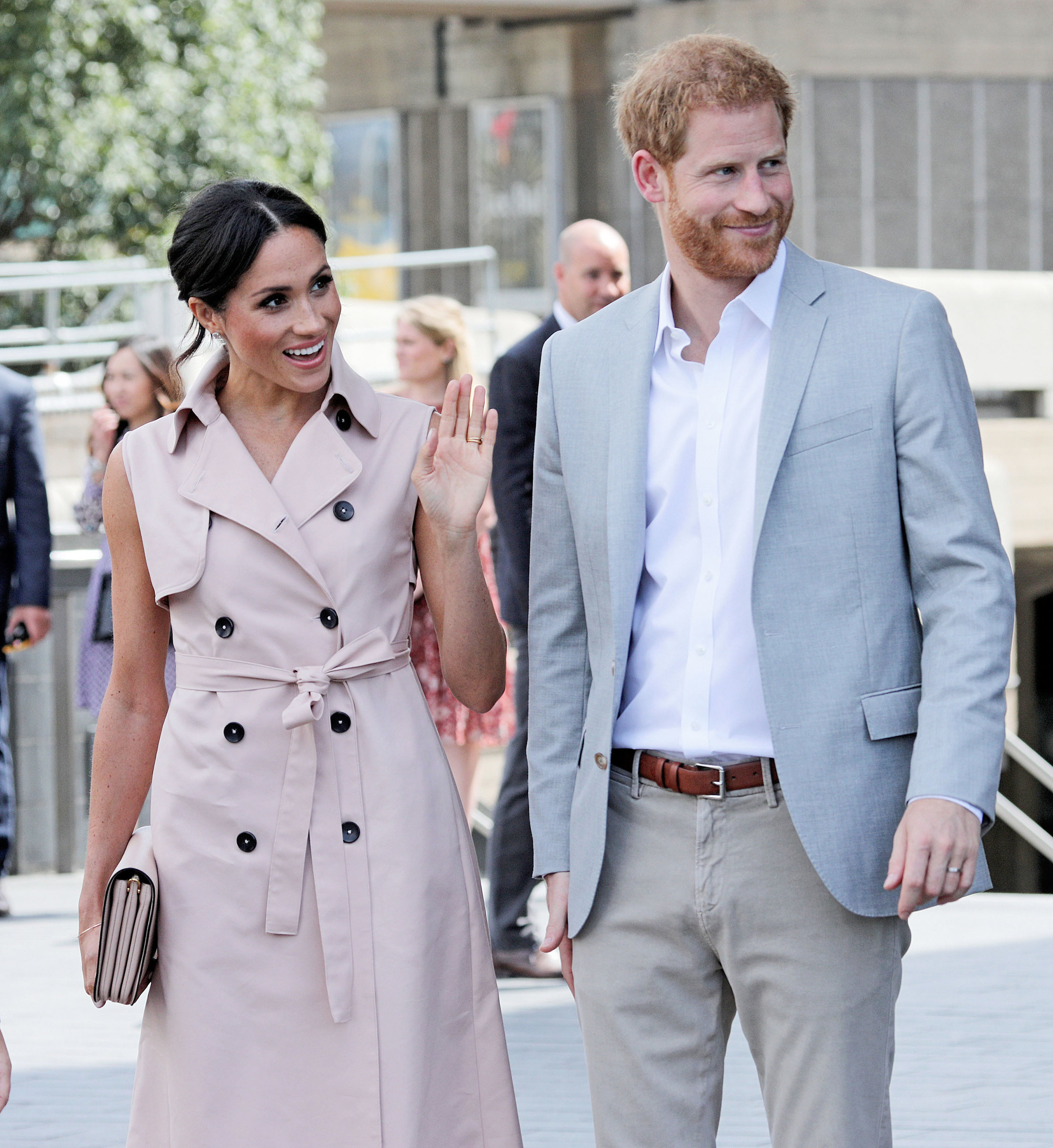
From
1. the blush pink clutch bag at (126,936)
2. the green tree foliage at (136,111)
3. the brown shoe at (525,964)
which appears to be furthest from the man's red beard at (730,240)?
the green tree foliage at (136,111)

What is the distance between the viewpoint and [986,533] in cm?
254

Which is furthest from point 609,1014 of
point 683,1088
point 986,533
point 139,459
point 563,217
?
point 563,217

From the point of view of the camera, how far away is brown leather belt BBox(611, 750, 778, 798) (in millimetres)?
2678

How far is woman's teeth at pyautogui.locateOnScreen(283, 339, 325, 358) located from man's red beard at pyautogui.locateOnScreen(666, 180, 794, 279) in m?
0.63

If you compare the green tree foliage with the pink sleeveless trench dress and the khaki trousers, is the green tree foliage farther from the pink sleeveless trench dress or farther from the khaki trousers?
the khaki trousers

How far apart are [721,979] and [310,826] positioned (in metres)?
0.69

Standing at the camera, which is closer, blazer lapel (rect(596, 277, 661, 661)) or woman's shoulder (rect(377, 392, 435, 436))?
blazer lapel (rect(596, 277, 661, 661))

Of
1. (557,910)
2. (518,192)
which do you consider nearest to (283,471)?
(557,910)

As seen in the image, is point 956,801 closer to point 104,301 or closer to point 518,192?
point 104,301

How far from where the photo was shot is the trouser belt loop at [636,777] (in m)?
2.78

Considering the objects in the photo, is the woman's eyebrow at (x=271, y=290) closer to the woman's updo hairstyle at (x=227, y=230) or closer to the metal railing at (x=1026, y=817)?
the woman's updo hairstyle at (x=227, y=230)

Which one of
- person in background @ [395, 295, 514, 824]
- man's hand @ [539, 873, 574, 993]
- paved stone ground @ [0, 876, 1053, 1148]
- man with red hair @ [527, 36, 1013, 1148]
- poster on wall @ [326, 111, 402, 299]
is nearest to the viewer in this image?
man with red hair @ [527, 36, 1013, 1148]

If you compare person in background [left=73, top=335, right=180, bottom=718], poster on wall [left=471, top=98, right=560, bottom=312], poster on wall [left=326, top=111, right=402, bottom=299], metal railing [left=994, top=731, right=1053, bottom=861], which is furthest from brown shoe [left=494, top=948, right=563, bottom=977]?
poster on wall [left=326, top=111, right=402, bottom=299]

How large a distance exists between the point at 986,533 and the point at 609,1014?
0.93 metres
